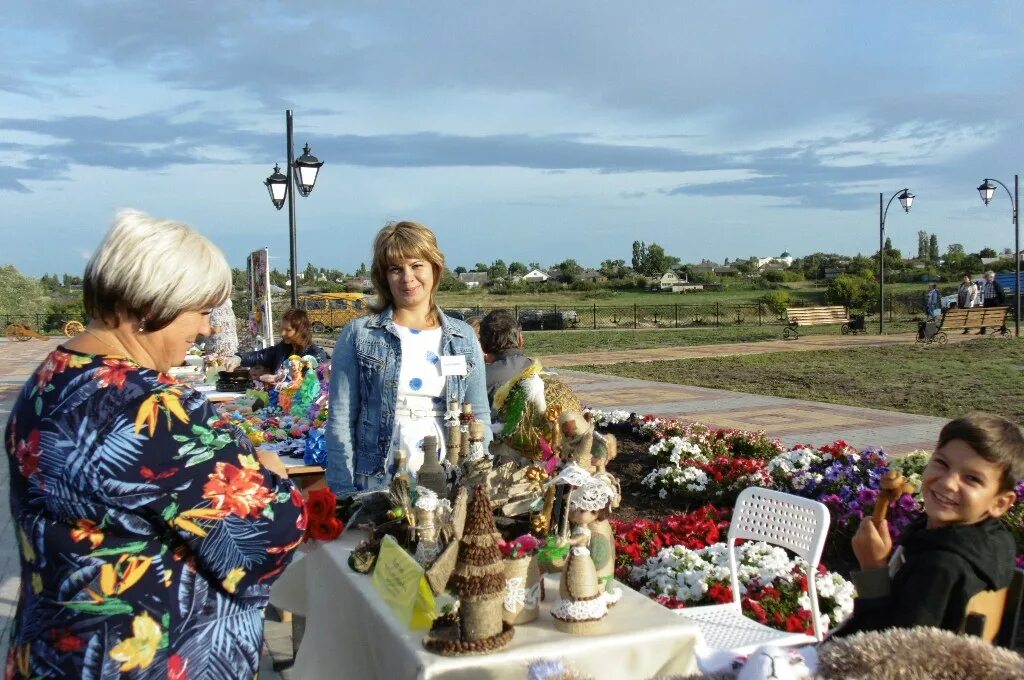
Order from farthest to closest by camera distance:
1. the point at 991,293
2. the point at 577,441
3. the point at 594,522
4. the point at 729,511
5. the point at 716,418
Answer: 1. the point at 991,293
2. the point at 716,418
3. the point at 729,511
4. the point at 577,441
5. the point at 594,522

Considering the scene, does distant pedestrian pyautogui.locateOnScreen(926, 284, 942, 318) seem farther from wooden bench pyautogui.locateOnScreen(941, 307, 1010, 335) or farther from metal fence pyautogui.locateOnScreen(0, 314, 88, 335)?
metal fence pyautogui.locateOnScreen(0, 314, 88, 335)

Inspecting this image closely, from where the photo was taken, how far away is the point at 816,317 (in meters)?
30.4

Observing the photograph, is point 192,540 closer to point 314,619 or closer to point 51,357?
point 51,357

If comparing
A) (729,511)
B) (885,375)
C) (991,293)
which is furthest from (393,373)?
(991,293)

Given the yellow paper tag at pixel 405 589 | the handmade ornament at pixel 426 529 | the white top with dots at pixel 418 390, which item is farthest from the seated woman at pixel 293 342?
the yellow paper tag at pixel 405 589

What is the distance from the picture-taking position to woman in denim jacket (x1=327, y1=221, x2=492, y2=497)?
137 inches

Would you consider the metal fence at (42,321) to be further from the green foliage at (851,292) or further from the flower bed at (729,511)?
the flower bed at (729,511)

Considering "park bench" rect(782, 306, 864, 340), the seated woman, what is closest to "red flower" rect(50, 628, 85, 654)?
the seated woman

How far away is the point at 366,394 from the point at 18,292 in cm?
5468

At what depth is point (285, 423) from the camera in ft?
18.5

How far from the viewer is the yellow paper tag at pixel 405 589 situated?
232cm

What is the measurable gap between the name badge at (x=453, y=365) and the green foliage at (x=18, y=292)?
166 ft

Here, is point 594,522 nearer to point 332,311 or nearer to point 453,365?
point 453,365

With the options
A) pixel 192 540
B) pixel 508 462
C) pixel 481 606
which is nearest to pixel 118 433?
pixel 192 540
